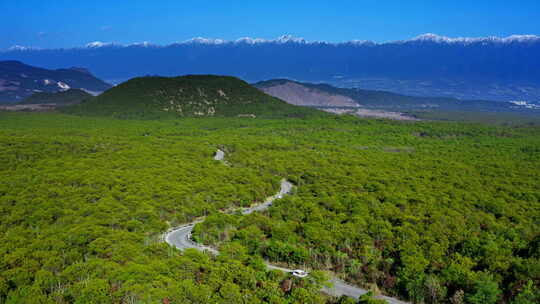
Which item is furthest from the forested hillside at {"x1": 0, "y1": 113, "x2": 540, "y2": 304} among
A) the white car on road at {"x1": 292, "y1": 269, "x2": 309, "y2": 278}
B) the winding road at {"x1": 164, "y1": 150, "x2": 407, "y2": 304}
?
the white car on road at {"x1": 292, "y1": 269, "x2": 309, "y2": 278}

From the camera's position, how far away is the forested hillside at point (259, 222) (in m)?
44.3

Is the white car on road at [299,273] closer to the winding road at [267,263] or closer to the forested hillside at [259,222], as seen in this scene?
the winding road at [267,263]

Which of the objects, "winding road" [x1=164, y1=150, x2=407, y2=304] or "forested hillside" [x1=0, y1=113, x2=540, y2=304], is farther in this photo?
"winding road" [x1=164, y1=150, x2=407, y2=304]

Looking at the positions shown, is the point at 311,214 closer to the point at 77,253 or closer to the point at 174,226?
the point at 174,226

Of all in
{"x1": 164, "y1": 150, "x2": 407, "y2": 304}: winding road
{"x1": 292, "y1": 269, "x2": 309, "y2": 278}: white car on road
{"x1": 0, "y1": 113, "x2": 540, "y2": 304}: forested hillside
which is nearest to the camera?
{"x1": 0, "y1": 113, "x2": 540, "y2": 304}: forested hillside

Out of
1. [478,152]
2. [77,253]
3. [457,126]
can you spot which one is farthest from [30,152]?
[457,126]

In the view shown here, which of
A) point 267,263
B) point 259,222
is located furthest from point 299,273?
point 259,222

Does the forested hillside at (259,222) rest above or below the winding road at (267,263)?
above

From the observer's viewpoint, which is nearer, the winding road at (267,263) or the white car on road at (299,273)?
the winding road at (267,263)

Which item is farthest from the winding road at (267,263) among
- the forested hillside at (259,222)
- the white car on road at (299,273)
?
the white car on road at (299,273)

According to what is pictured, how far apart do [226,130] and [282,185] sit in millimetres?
80714

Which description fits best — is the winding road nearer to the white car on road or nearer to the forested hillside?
the forested hillside

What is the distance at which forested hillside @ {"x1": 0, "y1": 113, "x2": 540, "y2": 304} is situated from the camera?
44.3 metres

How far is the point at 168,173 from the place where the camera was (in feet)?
301
